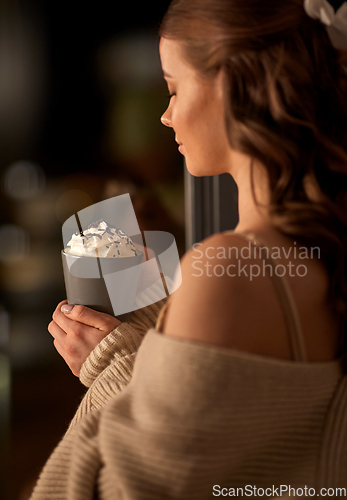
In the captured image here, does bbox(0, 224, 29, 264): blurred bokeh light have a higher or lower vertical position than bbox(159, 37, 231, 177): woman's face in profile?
lower

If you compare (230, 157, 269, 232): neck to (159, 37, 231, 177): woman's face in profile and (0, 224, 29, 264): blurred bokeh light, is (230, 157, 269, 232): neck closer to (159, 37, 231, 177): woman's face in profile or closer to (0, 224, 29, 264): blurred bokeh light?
(159, 37, 231, 177): woman's face in profile

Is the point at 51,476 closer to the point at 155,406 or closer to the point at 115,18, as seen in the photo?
the point at 155,406

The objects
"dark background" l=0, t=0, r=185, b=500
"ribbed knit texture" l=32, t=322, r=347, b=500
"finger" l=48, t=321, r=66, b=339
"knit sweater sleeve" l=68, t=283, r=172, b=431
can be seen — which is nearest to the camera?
"ribbed knit texture" l=32, t=322, r=347, b=500

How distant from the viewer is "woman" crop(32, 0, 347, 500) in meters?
0.32

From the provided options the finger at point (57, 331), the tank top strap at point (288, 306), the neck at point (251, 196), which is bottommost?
the finger at point (57, 331)

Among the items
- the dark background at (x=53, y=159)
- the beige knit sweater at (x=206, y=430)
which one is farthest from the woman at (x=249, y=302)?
the dark background at (x=53, y=159)

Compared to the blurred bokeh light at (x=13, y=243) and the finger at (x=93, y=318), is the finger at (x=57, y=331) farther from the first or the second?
the blurred bokeh light at (x=13, y=243)

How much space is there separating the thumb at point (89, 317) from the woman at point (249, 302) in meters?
0.22

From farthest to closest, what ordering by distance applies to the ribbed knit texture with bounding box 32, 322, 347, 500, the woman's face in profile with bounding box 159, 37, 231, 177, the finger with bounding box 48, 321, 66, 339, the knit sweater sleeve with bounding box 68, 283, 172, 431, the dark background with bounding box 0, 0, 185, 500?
the dark background with bounding box 0, 0, 185, 500 → the finger with bounding box 48, 321, 66, 339 → the knit sweater sleeve with bounding box 68, 283, 172, 431 → the woman's face in profile with bounding box 159, 37, 231, 177 → the ribbed knit texture with bounding box 32, 322, 347, 500

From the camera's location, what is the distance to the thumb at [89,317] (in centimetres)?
63

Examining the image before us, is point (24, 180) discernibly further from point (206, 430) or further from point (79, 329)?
point (206, 430)

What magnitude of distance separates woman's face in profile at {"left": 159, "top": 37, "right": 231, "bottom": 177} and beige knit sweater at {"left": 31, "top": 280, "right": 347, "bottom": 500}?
22cm

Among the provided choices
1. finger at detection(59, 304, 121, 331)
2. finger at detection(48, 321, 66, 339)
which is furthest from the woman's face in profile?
finger at detection(48, 321, 66, 339)

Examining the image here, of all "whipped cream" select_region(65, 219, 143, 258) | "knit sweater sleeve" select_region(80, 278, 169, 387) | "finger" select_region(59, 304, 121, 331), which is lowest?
"knit sweater sleeve" select_region(80, 278, 169, 387)
